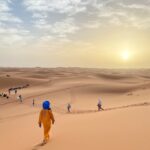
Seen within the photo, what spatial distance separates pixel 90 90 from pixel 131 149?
37.9 meters

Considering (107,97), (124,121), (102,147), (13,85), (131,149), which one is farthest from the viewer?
(13,85)

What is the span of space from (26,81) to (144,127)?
2224 inches

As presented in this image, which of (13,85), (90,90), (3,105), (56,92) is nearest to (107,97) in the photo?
(90,90)

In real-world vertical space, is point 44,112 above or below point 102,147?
above

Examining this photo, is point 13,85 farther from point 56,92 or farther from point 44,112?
point 44,112

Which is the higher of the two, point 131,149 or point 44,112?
point 44,112

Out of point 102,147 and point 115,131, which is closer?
point 102,147

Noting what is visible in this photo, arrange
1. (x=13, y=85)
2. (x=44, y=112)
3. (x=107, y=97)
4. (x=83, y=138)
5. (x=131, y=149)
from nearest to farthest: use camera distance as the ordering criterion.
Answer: (x=131, y=149) < (x=83, y=138) < (x=44, y=112) < (x=107, y=97) < (x=13, y=85)

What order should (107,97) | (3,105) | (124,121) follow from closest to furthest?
(124,121) < (3,105) < (107,97)

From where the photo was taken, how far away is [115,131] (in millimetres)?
8242

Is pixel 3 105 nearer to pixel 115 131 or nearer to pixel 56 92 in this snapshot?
pixel 56 92

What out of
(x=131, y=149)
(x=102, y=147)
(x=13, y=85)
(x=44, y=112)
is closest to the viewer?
(x=131, y=149)

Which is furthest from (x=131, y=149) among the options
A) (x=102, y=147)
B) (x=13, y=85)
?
(x=13, y=85)

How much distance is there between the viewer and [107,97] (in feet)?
130
